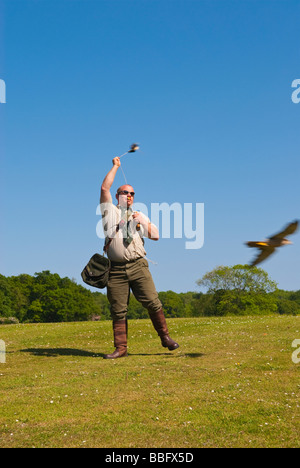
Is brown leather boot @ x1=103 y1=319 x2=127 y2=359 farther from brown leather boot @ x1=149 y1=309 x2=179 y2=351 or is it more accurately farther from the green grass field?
brown leather boot @ x1=149 y1=309 x2=179 y2=351

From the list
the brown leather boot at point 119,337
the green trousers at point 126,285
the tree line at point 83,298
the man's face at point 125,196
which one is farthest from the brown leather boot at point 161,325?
the tree line at point 83,298

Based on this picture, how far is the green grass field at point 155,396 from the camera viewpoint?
441 cm

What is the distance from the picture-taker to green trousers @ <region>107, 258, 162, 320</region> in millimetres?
8602

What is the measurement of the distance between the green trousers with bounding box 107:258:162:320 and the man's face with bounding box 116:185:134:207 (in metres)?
1.16

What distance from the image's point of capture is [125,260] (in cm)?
858

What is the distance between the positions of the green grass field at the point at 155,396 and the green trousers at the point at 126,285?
0.99 metres

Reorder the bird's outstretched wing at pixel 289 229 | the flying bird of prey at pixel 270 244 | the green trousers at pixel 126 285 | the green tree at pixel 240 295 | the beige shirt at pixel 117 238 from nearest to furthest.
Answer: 1. the bird's outstretched wing at pixel 289 229
2. the flying bird of prey at pixel 270 244
3. the beige shirt at pixel 117 238
4. the green trousers at pixel 126 285
5. the green tree at pixel 240 295

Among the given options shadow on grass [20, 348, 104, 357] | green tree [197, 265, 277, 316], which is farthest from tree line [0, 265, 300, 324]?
shadow on grass [20, 348, 104, 357]

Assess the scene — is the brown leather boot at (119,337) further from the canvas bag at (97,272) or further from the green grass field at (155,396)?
the canvas bag at (97,272)

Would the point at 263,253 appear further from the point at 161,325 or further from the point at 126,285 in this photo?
the point at 161,325

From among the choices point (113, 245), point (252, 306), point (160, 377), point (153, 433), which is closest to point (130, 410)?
point (153, 433)

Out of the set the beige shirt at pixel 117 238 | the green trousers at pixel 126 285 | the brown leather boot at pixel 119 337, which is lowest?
the brown leather boot at pixel 119 337

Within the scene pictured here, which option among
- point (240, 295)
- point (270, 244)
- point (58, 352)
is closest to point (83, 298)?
point (240, 295)
